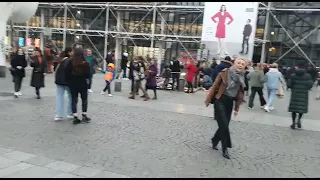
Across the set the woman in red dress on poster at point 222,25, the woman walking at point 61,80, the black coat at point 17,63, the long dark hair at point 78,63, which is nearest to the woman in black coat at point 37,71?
the black coat at point 17,63

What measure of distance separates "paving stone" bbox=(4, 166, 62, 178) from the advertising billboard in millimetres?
18701

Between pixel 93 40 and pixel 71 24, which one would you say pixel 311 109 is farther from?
pixel 71 24

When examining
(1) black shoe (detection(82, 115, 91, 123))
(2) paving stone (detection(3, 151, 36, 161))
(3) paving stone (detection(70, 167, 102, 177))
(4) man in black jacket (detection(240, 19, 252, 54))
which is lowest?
(2) paving stone (detection(3, 151, 36, 161))

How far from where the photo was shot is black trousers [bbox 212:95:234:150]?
5703mm

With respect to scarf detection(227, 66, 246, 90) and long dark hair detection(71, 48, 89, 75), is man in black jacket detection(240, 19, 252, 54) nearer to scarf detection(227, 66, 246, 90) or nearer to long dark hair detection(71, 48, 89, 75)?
long dark hair detection(71, 48, 89, 75)

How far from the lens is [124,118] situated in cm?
839

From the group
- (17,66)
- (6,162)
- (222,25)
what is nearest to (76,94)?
(6,162)

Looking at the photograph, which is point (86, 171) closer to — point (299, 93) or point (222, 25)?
point (299, 93)

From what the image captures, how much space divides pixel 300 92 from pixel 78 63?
528 centimetres

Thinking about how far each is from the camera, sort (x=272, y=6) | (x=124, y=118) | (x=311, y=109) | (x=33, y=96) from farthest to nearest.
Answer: (x=272, y=6), (x=311, y=109), (x=33, y=96), (x=124, y=118)

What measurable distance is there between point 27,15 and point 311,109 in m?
13.7

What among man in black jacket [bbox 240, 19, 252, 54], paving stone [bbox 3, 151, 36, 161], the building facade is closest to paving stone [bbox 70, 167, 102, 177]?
paving stone [bbox 3, 151, 36, 161]

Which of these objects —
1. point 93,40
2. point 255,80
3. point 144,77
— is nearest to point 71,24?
point 93,40

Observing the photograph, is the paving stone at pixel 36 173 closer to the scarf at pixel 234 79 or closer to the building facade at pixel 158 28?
the scarf at pixel 234 79
